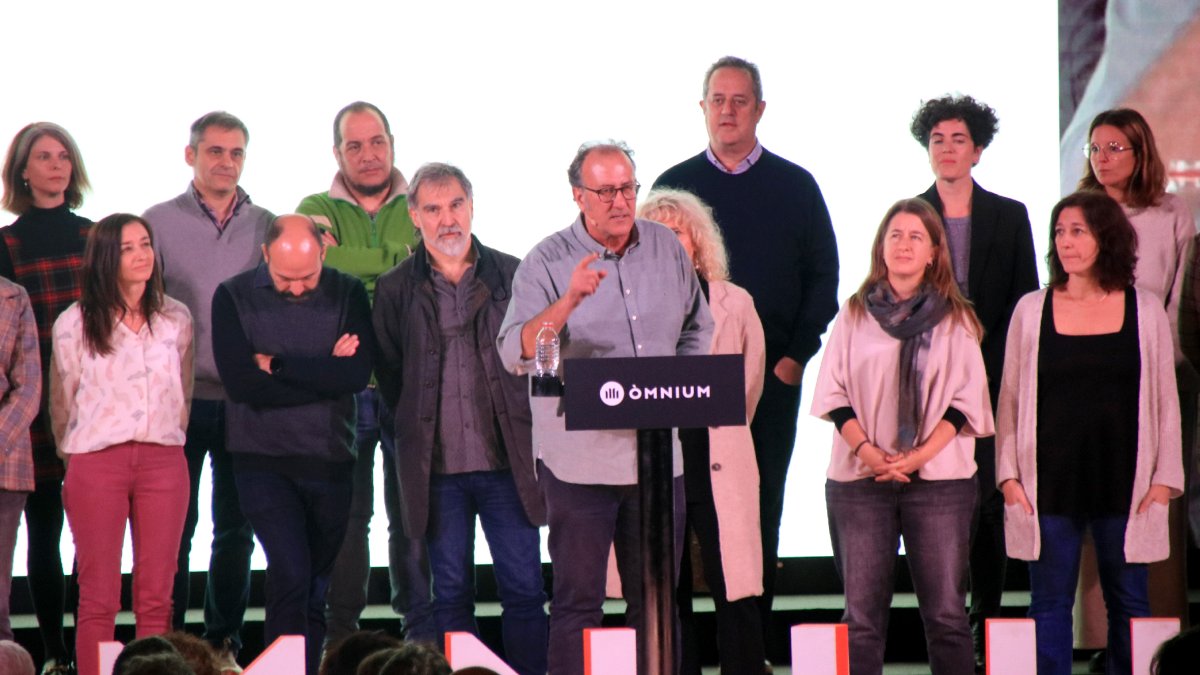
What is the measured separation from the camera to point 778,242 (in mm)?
5078

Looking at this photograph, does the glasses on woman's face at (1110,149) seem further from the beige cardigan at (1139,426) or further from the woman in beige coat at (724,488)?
the woman in beige coat at (724,488)

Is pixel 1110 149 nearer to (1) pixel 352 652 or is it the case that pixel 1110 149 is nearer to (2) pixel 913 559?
(2) pixel 913 559

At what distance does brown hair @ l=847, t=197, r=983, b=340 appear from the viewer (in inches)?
173

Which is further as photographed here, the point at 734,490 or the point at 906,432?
the point at 734,490

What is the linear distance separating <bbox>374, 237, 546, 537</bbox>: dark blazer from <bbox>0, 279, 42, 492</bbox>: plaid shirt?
106 centimetres

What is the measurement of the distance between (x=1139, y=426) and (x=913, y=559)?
2.59 ft

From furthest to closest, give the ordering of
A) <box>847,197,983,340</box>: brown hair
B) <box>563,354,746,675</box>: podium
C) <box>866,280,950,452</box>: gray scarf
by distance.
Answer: <box>847,197,983,340</box>: brown hair, <box>866,280,950,452</box>: gray scarf, <box>563,354,746,675</box>: podium

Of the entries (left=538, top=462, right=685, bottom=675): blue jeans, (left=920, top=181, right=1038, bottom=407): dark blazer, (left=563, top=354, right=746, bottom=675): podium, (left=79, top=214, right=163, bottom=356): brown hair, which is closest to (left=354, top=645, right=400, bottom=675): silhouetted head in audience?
(left=563, top=354, right=746, bottom=675): podium

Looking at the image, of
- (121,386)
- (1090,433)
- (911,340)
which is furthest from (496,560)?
(1090,433)

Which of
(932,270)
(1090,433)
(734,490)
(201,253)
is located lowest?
(734,490)

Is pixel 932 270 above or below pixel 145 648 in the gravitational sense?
above

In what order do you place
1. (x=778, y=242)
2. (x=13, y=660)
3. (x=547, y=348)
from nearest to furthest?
(x=13, y=660) < (x=547, y=348) < (x=778, y=242)

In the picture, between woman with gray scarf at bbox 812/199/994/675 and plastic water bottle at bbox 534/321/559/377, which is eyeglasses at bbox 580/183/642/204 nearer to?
plastic water bottle at bbox 534/321/559/377

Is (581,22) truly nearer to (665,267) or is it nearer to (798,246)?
(798,246)
